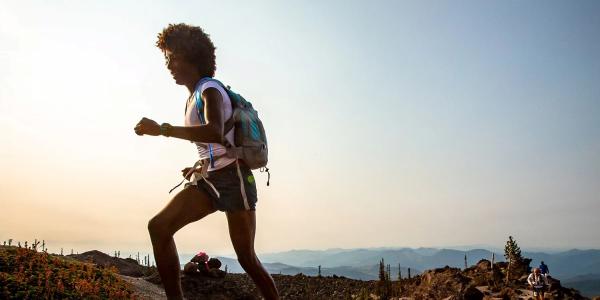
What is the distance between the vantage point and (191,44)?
3814 millimetres

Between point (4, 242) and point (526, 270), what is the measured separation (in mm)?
12086

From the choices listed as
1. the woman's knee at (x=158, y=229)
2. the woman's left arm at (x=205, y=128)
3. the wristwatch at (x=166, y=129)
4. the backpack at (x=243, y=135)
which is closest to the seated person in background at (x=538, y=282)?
the backpack at (x=243, y=135)

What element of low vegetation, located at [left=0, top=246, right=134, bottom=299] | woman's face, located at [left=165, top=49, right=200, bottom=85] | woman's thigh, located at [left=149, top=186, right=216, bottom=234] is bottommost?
low vegetation, located at [left=0, top=246, right=134, bottom=299]

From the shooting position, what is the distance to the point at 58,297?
521cm

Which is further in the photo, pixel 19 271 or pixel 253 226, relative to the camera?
pixel 19 271

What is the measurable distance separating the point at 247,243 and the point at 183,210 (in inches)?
Answer: 21.9

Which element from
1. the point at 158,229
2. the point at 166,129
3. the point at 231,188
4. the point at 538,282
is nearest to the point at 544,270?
the point at 538,282

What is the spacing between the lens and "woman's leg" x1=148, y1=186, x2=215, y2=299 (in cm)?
366

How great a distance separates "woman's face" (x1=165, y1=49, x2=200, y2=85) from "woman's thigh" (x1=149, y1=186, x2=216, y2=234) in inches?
34.4

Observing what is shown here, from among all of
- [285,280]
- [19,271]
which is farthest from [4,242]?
[285,280]

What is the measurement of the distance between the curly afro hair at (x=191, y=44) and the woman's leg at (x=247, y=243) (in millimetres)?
1205

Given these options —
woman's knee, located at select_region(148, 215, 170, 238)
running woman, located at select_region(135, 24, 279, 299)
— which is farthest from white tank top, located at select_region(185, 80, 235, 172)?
woman's knee, located at select_region(148, 215, 170, 238)

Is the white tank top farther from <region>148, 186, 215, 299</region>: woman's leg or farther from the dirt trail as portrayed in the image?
the dirt trail

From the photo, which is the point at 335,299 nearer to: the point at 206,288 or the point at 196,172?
the point at 206,288
